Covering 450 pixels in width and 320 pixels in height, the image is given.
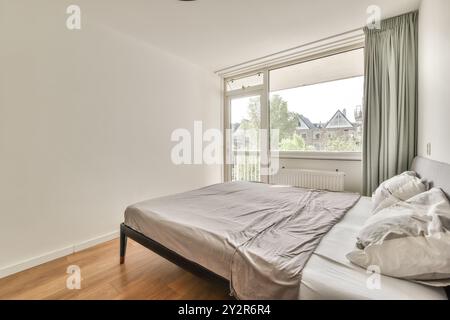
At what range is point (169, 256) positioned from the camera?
155 centimetres

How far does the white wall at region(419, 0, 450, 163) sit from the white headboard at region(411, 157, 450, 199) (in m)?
0.07

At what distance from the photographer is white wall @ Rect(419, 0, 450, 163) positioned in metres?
1.45

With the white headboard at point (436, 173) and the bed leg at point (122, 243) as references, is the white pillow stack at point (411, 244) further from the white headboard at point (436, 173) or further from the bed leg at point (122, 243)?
the bed leg at point (122, 243)

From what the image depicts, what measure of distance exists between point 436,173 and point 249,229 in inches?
52.8

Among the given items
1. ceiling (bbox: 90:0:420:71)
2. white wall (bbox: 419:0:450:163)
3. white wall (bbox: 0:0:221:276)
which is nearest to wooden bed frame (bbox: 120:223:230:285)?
white wall (bbox: 0:0:221:276)

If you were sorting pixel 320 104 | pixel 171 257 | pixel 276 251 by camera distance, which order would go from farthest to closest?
pixel 320 104 < pixel 171 257 < pixel 276 251

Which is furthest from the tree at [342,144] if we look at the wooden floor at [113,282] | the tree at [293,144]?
the wooden floor at [113,282]

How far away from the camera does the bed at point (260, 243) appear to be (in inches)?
36.6

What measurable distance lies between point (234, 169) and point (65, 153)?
2.87 metres

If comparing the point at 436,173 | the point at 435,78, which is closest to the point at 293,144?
the point at 435,78

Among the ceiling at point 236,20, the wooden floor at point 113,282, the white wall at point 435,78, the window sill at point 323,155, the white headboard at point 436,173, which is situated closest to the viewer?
the white headboard at point 436,173

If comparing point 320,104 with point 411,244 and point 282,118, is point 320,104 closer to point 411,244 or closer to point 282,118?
point 282,118

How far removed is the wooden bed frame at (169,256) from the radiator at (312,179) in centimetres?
240

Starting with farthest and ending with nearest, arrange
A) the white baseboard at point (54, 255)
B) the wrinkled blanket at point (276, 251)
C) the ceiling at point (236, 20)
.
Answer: the ceiling at point (236, 20), the white baseboard at point (54, 255), the wrinkled blanket at point (276, 251)
